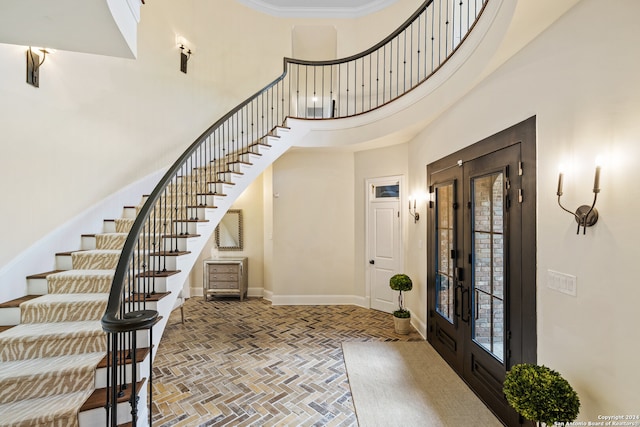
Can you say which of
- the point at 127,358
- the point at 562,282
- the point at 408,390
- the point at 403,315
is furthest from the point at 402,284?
the point at 127,358

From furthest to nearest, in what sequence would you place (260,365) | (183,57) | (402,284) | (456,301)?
(183,57)
(402,284)
(260,365)
(456,301)

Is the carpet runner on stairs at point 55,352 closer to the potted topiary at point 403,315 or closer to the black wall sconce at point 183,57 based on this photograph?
the potted topiary at point 403,315

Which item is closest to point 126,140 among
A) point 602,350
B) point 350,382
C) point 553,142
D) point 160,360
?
point 160,360

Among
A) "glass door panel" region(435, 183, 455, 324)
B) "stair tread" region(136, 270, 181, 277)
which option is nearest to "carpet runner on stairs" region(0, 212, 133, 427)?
"stair tread" region(136, 270, 181, 277)

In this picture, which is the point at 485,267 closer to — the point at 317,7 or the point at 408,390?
the point at 408,390

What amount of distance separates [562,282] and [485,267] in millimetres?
878

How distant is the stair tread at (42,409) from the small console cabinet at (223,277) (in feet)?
13.4

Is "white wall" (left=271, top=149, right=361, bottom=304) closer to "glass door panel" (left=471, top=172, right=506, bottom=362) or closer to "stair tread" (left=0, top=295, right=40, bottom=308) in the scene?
"glass door panel" (left=471, top=172, right=506, bottom=362)

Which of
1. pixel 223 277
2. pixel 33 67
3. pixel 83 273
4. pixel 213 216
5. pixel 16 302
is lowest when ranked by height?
pixel 223 277

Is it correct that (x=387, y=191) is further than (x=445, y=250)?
Yes

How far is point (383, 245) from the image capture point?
5.27 meters

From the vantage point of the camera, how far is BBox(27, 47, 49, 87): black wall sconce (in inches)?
107

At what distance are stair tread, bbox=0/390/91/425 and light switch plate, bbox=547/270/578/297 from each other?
309 cm

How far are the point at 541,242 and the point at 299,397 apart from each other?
8.09 feet
